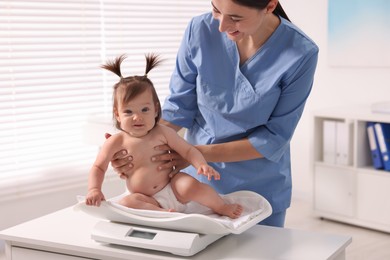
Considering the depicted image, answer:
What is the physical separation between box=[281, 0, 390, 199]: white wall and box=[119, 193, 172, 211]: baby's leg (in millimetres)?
2506

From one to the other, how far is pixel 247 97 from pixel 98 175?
1.61 feet

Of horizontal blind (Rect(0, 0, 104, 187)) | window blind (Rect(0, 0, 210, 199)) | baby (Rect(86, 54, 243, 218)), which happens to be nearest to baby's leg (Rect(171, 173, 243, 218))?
baby (Rect(86, 54, 243, 218))

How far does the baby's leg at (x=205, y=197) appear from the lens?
1615 millimetres

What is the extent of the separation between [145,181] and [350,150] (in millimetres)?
2436

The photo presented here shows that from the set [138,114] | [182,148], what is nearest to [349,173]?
[182,148]

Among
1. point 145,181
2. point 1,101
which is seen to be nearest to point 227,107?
point 145,181

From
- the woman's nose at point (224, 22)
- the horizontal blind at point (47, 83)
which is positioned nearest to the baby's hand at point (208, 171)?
the woman's nose at point (224, 22)

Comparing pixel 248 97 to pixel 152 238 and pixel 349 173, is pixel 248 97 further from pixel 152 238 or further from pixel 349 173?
pixel 349 173

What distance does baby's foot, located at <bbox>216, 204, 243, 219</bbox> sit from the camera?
5.26 ft

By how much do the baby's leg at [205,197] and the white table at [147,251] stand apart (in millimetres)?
65

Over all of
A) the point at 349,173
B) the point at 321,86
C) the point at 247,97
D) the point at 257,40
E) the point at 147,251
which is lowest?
the point at 349,173

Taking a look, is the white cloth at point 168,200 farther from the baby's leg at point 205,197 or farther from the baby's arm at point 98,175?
the baby's arm at point 98,175

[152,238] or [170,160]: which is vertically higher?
[170,160]

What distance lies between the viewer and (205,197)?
162cm
